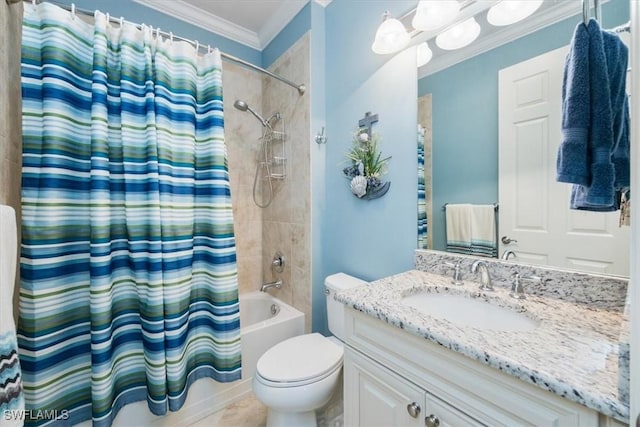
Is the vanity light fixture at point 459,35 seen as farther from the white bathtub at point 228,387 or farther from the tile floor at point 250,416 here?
the tile floor at point 250,416

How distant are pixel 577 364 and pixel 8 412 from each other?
1186 mm

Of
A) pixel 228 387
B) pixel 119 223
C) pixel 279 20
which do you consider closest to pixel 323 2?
pixel 279 20

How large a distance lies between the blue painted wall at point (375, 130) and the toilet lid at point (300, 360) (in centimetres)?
40

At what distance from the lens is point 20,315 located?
39.6 inches

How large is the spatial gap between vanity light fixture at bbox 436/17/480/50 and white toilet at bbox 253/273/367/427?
48.6 inches

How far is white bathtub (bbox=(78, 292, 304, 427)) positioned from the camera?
1280mm

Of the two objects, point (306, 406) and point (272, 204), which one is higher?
point (272, 204)

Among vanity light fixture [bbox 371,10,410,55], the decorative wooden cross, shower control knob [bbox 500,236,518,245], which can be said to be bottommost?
shower control knob [bbox 500,236,518,245]

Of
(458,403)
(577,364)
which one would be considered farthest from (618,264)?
(458,403)

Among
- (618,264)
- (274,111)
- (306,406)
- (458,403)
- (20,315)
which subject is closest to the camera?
(458,403)

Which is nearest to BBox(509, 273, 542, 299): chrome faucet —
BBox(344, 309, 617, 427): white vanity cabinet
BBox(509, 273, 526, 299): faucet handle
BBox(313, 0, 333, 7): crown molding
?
BBox(509, 273, 526, 299): faucet handle

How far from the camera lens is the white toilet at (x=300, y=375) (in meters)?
1.14

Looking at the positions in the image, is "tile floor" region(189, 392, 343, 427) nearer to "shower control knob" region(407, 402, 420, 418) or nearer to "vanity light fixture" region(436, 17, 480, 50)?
"shower control knob" region(407, 402, 420, 418)

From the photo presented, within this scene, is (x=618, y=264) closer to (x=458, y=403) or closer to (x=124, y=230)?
(x=458, y=403)
